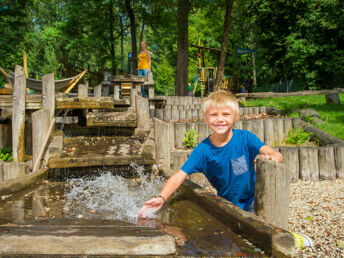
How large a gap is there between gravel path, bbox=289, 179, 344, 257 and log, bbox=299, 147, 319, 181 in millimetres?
162

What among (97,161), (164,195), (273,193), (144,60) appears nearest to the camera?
(273,193)

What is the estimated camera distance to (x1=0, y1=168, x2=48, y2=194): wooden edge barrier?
3760 mm

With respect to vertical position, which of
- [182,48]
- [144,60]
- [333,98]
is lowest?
[333,98]

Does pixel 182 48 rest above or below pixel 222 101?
above

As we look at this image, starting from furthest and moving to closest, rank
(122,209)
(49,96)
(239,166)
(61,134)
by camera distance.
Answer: (49,96) → (61,134) → (122,209) → (239,166)

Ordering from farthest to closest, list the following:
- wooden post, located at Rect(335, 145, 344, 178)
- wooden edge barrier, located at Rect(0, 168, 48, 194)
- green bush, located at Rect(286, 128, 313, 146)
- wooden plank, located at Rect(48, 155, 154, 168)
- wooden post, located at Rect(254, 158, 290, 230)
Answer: green bush, located at Rect(286, 128, 313, 146), wooden post, located at Rect(335, 145, 344, 178), wooden plank, located at Rect(48, 155, 154, 168), wooden edge barrier, located at Rect(0, 168, 48, 194), wooden post, located at Rect(254, 158, 290, 230)

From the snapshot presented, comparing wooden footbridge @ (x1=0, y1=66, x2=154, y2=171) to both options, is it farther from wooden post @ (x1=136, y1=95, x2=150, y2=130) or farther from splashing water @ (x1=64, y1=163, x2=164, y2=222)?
splashing water @ (x1=64, y1=163, x2=164, y2=222)

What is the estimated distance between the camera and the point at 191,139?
6992 mm

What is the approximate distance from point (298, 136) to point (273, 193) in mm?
5453

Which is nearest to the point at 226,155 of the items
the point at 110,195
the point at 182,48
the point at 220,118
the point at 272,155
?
the point at 220,118

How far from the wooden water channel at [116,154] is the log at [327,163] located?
2.84 m

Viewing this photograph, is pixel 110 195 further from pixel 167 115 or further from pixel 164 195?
pixel 167 115

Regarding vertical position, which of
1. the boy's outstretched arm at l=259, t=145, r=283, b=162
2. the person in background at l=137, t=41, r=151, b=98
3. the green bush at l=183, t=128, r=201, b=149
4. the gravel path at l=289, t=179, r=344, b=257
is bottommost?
the gravel path at l=289, t=179, r=344, b=257

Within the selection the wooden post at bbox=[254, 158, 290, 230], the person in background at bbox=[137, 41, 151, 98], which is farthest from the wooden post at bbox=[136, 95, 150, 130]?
the person in background at bbox=[137, 41, 151, 98]
